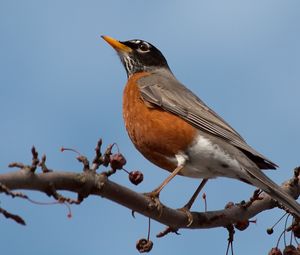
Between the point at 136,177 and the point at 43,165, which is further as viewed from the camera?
the point at 136,177

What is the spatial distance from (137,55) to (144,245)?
3.27 metres

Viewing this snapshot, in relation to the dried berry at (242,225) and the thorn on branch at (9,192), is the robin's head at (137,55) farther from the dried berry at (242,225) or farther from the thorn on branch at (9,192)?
the thorn on branch at (9,192)

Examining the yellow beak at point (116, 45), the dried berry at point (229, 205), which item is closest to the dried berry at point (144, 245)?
the dried berry at point (229, 205)

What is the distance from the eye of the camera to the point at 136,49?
21.1ft

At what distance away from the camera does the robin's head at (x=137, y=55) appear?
630 centimetres

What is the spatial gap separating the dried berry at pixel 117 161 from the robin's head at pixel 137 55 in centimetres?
330

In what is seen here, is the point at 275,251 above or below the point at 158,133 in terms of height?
below

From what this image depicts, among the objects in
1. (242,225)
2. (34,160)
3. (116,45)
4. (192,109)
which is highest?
(116,45)

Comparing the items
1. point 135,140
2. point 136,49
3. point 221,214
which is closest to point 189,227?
point 221,214

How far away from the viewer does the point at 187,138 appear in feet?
15.2

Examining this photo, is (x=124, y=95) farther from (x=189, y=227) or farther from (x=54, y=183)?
(x=54, y=183)

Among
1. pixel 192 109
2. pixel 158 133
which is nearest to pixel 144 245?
pixel 158 133

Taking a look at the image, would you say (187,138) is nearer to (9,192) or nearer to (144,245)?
(144,245)

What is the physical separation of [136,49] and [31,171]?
14.0 ft
